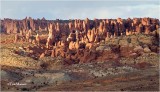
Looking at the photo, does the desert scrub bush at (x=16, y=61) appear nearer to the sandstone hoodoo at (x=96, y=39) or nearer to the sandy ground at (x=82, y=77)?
the sandy ground at (x=82, y=77)

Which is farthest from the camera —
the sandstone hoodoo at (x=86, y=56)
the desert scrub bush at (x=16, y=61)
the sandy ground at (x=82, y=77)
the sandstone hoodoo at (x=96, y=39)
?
the sandstone hoodoo at (x=96, y=39)

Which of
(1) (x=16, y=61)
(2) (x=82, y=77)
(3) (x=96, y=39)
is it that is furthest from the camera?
(3) (x=96, y=39)

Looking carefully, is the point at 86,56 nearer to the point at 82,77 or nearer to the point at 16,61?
the point at 16,61

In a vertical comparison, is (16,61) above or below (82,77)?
above

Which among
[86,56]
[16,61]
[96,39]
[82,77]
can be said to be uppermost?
[96,39]

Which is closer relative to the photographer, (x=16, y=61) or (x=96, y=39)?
(x=16, y=61)

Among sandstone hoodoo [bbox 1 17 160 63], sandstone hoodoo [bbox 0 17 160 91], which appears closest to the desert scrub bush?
sandstone hoodoo [bbox 0 17 160 91]

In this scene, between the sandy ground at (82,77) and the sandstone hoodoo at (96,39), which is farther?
the sandstone hoodoo at (96,39)

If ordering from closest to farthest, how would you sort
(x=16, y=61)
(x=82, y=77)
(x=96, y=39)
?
(x=82, y=77) < (x=16, y=61) < (x=96, y=39)

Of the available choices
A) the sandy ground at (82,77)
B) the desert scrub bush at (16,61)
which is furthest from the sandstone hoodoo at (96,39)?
the sandy ground at (82,77)

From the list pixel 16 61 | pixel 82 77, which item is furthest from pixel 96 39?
pixel 82 77

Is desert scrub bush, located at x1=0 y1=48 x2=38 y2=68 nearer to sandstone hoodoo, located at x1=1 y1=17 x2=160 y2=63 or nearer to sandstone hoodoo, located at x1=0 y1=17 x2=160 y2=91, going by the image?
sandstone hoodoo, located at x1=0 y1=17 x2=160 y2=91

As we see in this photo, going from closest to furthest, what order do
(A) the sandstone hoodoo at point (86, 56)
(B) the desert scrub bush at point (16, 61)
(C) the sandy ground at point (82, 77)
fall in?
A: (C) the sandy ground at point (82, 77) → (A) the sandstone hoodoo at point (86, 56) → (B) the desert scrub bush at point (16, 61)

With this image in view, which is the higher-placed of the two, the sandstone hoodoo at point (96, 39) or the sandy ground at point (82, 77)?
the sandstone hoodoo at point (96, 39)
